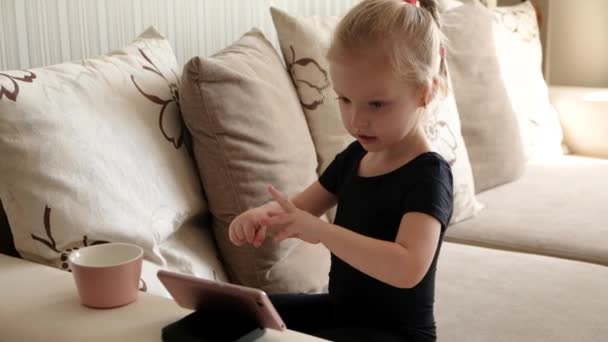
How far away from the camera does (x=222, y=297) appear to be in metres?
0.93

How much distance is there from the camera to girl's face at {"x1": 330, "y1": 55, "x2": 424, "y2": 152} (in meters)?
1.14

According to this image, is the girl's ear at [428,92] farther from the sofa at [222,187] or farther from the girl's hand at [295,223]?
the sofa at [222,187]

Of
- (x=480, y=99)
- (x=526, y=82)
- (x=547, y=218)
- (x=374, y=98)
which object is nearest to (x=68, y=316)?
(x=374, y=98)

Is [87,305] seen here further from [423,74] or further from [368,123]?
[423,74]

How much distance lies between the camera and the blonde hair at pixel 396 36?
1.15 m

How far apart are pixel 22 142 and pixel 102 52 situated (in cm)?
51

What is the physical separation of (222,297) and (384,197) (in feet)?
1.17

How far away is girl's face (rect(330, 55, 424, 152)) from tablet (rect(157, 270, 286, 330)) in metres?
0.34

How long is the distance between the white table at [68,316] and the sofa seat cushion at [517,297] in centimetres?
55

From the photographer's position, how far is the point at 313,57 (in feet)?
5.84

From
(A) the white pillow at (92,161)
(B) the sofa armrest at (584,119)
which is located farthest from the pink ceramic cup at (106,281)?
(B) the sofa armrest at (584,119)

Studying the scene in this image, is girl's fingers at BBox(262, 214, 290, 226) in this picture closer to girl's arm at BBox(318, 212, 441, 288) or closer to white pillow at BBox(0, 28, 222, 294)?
girl's arm at BBox(318, 212, 441, 288)

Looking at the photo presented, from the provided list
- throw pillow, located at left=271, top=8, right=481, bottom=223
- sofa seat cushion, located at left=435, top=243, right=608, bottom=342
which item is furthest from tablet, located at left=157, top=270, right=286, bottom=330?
throw pillow, located at left=271, top=8, right=481, bottom=223

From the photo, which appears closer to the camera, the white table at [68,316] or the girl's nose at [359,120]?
the white table at [68,316]
